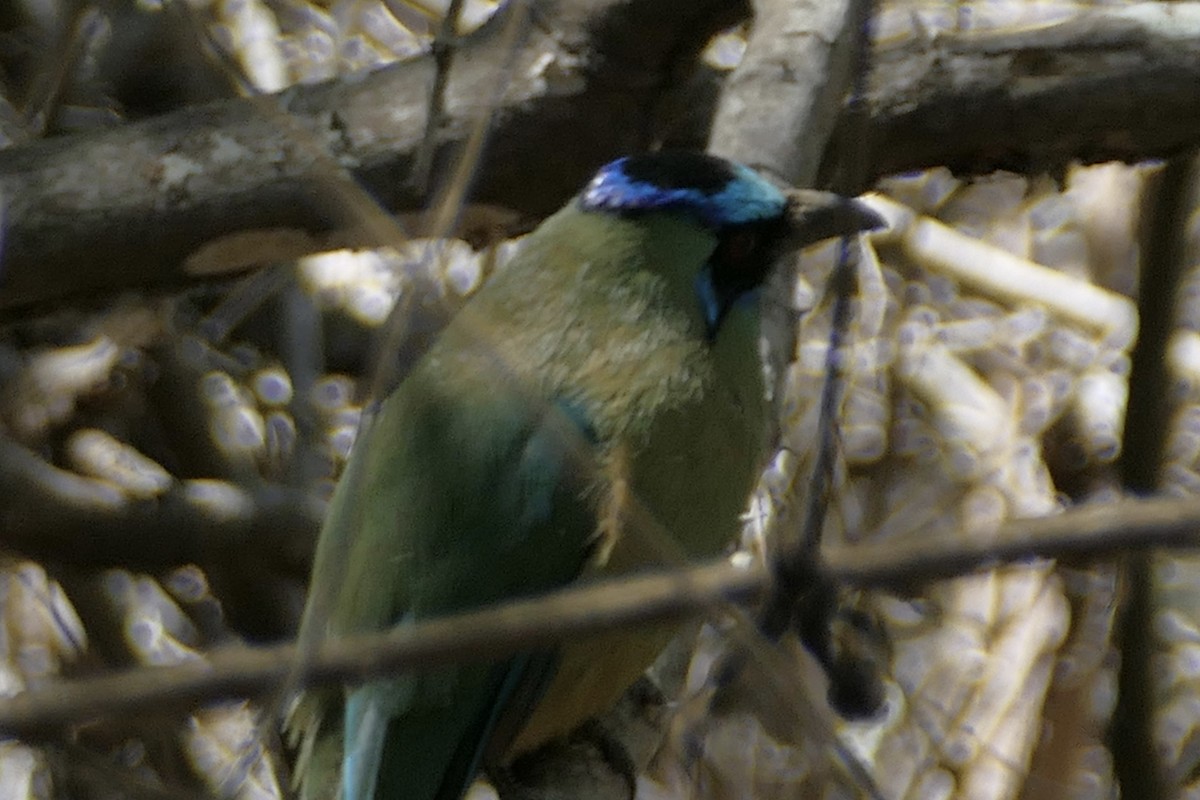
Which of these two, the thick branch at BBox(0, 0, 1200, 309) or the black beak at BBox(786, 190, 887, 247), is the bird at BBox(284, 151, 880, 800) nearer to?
the black beak at BBox(786, 190, 887, 247)

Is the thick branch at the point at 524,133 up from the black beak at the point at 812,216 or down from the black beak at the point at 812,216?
down

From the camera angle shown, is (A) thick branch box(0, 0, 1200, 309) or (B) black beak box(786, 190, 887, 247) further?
(A) thick branch box(0, 0, 1200, 309)

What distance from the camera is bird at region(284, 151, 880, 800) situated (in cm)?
236

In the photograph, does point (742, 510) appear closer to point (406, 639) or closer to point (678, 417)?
point (678, 417)

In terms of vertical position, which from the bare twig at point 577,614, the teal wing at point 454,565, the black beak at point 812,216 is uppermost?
the bare twig at point 577,614

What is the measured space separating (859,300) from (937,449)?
16.4 inches

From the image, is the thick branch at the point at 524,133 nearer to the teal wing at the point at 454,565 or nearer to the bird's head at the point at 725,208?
the bird's head at the point at 725,208

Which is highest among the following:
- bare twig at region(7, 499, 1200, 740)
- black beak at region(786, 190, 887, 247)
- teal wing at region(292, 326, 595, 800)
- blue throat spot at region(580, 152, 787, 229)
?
bare twig at region(7, 499, 1200, 740)

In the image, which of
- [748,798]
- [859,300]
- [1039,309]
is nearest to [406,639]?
[748,798]

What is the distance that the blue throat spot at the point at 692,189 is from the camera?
253 centimetres

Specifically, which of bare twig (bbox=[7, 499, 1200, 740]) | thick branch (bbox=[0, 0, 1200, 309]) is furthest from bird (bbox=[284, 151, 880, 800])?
bare twig (bbox=[7, 499, 1200, 740])

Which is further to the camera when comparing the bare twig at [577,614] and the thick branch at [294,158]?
the thick branch at [294,158]

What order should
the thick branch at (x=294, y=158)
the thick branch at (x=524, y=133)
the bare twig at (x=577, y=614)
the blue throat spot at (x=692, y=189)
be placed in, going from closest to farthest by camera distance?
the bare twig at (x=577, y=614) → the blue throat spot at (x=692, y=189) → the thick branch at (x=524, y=133) → the thick branch at (x=294, y=158)

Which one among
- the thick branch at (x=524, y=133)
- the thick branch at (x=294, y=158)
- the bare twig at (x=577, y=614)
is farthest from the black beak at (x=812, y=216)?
the bare twig at (x=577, y=614)
